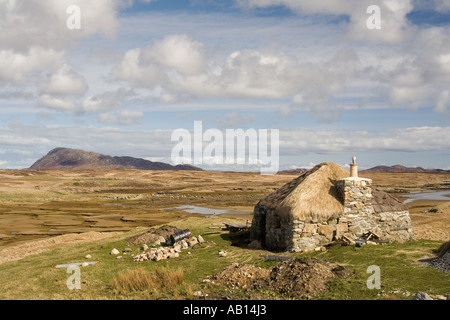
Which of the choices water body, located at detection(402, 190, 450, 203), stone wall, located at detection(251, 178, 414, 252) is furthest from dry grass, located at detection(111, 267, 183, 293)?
water body, located at detection(402, 190, 450, 203)

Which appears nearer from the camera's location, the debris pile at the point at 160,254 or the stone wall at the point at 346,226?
the debris pile at the point at 160,254

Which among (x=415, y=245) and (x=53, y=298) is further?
(x=415, y=245)

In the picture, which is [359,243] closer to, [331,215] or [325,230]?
[325,230]

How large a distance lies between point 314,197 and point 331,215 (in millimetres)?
1295

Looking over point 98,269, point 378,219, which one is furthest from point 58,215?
point 378,219

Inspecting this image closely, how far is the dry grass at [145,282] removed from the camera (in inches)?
543

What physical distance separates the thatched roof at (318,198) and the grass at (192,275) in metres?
Answer: 2.19

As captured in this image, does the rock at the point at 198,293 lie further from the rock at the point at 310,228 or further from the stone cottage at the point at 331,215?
the rock at the point at 310,228

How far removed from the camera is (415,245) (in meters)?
18.6

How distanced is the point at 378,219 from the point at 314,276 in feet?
28.9

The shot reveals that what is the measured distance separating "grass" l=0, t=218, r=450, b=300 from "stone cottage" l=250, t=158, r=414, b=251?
48.2 inches

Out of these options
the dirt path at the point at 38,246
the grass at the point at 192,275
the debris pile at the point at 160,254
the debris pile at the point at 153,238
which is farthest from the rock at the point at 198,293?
the dirt path at the point at 38,246
